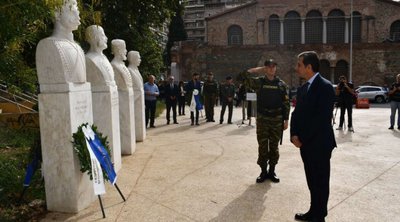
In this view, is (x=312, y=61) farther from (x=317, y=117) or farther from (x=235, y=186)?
(x=235, y=186)

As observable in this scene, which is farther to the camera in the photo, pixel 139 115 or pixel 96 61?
pixel 139 115

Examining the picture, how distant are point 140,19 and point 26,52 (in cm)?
712

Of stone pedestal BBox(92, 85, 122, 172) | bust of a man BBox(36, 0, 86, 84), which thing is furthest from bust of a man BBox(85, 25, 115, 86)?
→ bust of a man BBox(36, 0, 86, 84)

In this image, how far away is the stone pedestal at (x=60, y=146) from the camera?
4.77 meters

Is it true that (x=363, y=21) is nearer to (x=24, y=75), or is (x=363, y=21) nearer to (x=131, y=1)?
(x=131, y=1)

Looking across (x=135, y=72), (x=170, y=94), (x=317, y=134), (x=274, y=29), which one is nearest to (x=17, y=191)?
(x=317, y=134)

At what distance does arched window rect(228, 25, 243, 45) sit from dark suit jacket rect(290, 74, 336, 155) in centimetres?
4405

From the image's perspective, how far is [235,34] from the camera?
4762 centimetres

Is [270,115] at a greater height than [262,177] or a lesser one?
greater

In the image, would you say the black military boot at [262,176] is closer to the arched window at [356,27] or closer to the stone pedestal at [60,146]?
the stone pedestal at [60,146]

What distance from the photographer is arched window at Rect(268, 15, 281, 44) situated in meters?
46.2

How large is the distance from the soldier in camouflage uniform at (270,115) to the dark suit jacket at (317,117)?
1.72 metres

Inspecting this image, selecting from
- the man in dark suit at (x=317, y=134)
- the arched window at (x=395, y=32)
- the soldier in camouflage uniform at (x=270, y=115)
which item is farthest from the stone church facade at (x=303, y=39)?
the man in dark suit at (x=317, y=134)

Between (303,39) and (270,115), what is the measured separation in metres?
43.1
